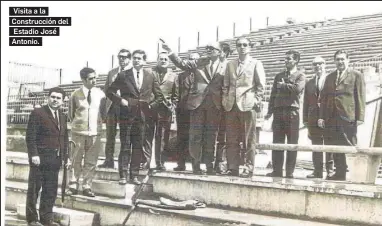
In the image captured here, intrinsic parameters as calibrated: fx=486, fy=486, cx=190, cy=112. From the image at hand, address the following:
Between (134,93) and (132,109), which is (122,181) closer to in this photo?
(132,109)

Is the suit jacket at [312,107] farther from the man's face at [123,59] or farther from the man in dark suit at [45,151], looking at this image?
the man in dark suit at [45,151]

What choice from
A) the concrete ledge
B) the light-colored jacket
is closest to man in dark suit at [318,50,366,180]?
the concrete ledge

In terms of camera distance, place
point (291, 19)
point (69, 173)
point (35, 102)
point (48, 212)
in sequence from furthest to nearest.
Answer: point (291, 19), point (35, 102), point (69, 173), point (48, 212)

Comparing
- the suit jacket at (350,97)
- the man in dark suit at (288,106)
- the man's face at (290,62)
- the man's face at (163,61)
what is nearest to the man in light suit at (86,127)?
the man's face at (163,61)

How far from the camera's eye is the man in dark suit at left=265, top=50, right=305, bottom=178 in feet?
18.1

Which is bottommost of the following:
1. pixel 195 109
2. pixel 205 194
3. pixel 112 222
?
pixel 112 222

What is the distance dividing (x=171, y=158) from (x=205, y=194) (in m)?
2.30

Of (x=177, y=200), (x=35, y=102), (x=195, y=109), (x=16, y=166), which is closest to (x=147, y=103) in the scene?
(x=195, y=109)

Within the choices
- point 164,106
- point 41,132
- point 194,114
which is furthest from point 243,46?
point 41,132

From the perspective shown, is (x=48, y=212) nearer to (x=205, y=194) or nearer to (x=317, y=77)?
(x=205, y=194)

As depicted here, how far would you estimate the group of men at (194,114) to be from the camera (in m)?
5.27

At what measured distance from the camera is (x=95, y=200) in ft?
18.1

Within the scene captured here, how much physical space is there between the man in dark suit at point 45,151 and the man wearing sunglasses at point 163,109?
3.91 feet

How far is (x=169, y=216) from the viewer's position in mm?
4875
